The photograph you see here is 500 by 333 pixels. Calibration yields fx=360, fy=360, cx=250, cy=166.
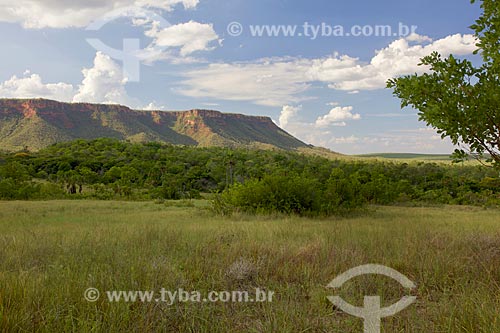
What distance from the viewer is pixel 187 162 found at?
73125 mm

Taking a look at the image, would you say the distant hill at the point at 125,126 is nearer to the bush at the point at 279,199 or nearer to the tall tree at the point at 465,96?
the bush at the point at 279,199

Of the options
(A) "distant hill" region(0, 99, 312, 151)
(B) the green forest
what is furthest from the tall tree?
(A) "distant hill" region(0, 99, 312, 151)

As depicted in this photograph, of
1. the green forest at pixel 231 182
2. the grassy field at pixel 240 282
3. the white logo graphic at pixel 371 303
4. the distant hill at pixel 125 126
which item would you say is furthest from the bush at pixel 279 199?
the distant hill at pixel 125 126

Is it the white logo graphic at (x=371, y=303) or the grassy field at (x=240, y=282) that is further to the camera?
the white logo graphic at (x=371, y=303)

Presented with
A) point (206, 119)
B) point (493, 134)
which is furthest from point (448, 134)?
point (206, 119)

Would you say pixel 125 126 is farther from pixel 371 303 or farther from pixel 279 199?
pixel 371 303

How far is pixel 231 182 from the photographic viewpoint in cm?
5444

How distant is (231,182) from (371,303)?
50311 mm

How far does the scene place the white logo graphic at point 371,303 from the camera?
381cm

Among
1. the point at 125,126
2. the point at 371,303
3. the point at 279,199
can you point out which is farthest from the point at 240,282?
the point at 125,126

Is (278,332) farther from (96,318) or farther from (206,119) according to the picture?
(206,119)

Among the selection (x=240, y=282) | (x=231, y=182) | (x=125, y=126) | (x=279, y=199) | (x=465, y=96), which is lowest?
(x=231, y=182)

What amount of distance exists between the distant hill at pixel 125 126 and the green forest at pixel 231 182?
40.3m

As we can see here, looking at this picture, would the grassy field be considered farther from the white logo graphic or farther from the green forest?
the green forest
